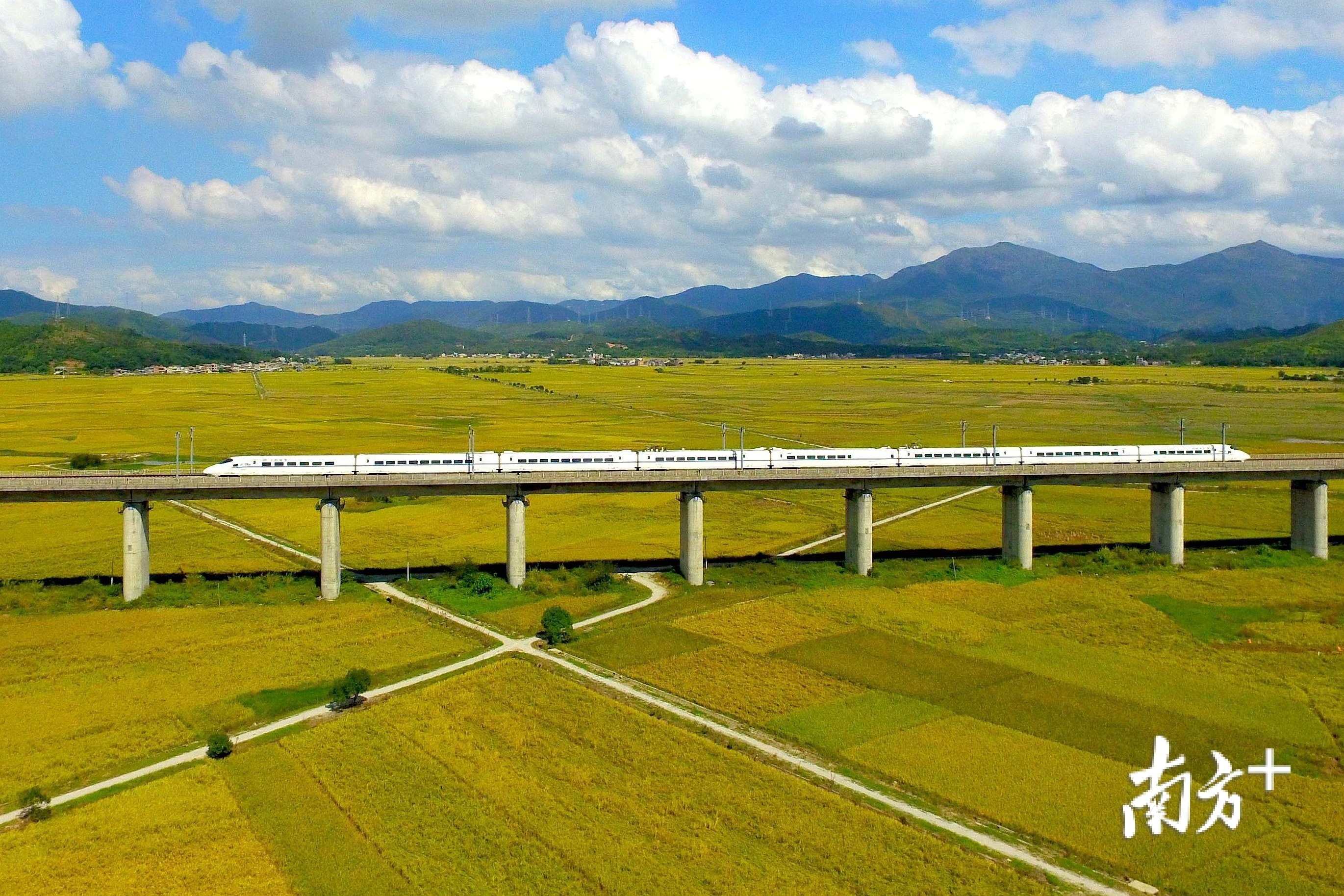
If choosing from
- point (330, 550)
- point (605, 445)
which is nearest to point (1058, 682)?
point (330, 550)

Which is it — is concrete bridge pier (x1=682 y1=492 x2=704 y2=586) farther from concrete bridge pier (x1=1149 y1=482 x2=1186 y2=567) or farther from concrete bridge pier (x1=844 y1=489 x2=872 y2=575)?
concrete bridge pier (x1=1149 y1=482 x2=1186 y2=567)

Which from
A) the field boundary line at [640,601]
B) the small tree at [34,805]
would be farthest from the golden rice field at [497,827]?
the field boundary line at [640,601]

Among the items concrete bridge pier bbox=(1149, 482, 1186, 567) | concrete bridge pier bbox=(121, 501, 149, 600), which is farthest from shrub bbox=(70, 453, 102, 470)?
concrete bridge pier bbox=(1149, 482, 1186, 567)

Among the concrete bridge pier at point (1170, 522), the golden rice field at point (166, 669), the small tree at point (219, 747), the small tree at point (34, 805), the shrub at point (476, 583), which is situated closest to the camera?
the small tree at point (34, 805)

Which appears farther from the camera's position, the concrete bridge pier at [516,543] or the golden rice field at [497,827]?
the concrete bridge pier at [516,543]

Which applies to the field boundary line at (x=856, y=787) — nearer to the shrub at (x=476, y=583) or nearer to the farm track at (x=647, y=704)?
the farm track at (x=647, y=704)

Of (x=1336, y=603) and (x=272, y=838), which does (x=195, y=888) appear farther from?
(x=1336, y=603)

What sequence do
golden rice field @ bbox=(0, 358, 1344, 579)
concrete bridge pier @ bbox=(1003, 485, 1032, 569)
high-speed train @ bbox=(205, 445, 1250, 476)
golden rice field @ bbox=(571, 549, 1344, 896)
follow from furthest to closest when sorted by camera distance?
golden rice field @ bbox=(0, 358, 1344, 579) → concrete bridge pier @ bbox=(1003, 485, 1032, 569) → high-speed train @ bbox=(205, 445, 1250, 476) → golden rice field @ bbox=(571, 549, 1344, 896)
